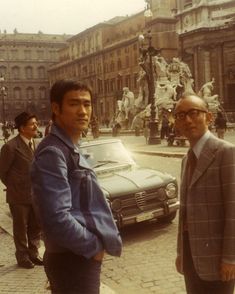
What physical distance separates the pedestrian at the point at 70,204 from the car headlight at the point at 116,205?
4.45 meters

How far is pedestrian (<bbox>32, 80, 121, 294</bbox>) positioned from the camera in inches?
104

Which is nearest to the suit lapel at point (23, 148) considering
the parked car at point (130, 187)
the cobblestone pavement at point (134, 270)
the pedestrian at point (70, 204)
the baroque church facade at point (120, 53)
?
the cobblestone pavement at point (134, 270)

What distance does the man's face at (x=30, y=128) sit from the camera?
6.08 meters

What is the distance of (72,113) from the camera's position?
9.34ft

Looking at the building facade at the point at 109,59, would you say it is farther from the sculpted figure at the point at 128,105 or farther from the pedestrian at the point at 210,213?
the pedestrian at the point at 210,213

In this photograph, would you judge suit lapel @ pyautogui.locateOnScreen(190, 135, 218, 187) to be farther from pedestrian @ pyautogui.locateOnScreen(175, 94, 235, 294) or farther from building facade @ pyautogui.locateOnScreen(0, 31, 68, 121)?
A: building facade @ pyautogui.locateOnScreen(0, 31, 68, 121)

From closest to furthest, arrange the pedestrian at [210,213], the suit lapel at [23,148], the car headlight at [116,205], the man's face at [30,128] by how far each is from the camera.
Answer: the pedestrian at [210,213] < the man's face at [30,128] < the suit lapel at [23,148] < the car headlight at [116,205]

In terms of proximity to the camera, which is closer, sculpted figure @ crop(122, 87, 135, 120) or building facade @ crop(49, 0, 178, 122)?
sculpted figure @ crop(122, 87, 135, 120)

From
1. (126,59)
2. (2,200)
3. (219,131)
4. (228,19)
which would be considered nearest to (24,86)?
(126,59)

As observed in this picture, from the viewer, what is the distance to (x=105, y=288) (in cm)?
520

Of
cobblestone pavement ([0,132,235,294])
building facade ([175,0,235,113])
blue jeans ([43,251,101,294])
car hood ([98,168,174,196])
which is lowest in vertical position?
cobblestone pavement ([0,132,235,294])

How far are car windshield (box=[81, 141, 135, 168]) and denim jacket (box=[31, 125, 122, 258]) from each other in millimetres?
5498

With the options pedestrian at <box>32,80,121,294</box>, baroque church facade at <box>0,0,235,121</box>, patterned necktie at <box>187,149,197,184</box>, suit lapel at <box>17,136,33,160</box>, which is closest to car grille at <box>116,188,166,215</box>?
suit lapel at <box>17,136,33,160</box>

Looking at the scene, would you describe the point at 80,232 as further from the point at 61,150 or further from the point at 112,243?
the point at 61,150
